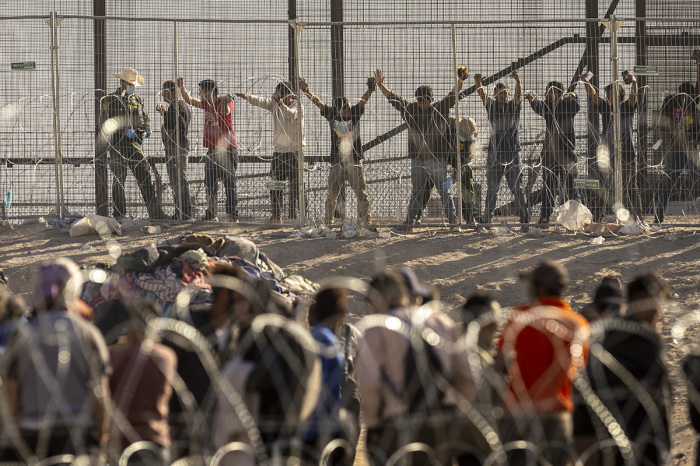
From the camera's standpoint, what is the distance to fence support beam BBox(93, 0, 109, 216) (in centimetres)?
1232

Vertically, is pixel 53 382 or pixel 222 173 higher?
pixel 222 173

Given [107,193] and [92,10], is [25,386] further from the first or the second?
[92,10]

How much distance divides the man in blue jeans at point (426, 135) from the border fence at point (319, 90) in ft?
0.40

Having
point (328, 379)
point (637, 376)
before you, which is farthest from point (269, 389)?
point (637, 376)

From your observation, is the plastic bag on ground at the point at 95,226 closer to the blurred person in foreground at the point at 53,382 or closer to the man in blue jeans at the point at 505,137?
the man in blue jeans at the point at 505,137

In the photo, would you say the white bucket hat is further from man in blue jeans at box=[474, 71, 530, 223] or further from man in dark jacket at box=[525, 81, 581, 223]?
man in dark jacket at box=[525, 81, 581, 223]

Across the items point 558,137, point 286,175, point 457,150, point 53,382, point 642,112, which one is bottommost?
point 53,382

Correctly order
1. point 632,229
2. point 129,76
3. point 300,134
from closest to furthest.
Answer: point 632,229 < point 300,134 < point 129,76

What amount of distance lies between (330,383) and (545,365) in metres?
1.06

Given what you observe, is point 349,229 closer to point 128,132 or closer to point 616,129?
point 128,132

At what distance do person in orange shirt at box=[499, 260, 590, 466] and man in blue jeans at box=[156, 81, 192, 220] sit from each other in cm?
776

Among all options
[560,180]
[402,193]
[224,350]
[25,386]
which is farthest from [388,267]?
[25,386]

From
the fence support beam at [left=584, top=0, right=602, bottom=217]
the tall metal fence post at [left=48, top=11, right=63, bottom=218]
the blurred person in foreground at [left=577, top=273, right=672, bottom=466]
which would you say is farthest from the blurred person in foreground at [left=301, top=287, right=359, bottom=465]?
the tall metal fence post at [left=48, top=11, right=63, bottom=218]

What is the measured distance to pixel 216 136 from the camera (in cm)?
1209
